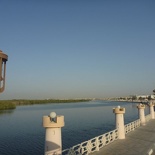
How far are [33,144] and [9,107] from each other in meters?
70.5

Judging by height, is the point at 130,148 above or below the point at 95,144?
below

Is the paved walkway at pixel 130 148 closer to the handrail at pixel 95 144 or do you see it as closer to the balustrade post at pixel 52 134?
the handrail at pixel 95 144

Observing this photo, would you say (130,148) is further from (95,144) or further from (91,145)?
(91,145)

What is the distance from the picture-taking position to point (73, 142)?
27.6 metres

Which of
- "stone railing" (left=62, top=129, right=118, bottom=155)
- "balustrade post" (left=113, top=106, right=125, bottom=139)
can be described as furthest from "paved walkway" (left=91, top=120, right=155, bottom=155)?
"balustrade post" (left=113, top=106, right=125, bottom=139)

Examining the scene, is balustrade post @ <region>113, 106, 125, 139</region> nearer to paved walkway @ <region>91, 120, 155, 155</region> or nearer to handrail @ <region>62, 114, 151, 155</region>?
handrail @ <region>62, 114, 151, 155</region>

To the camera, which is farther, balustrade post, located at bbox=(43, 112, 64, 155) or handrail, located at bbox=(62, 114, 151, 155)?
handrail, located at bbox=(62, 114, 151, 155)

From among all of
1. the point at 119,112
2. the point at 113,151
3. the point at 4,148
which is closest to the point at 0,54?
the point at 113,151

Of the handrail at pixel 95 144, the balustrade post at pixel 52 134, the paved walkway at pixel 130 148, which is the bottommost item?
the paved walkway at pixel 130 148

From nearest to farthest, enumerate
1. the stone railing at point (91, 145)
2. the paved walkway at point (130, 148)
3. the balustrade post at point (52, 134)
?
the balustrade post at point (52, 134)
the stone railing at point (91, 145)
the paved walkway at point (130, 148)

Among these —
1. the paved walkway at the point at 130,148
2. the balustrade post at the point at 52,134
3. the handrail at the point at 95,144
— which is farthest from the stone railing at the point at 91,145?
the balustrade post at the point at 52,134

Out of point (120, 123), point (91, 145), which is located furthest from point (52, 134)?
point (120, 123)

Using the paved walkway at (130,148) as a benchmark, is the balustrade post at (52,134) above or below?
above

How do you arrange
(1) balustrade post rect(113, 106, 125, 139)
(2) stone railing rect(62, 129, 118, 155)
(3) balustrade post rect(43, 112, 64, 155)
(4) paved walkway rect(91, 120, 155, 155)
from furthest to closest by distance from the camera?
(1) balustrade post rect(113, 106, 125, 139) < (4) paved walkway rect(91, 120, 155, 155) < (2) stone railing rect(62, 129, 118, 155) < (3) balustrade post rect(43, 112, 64, 155)
